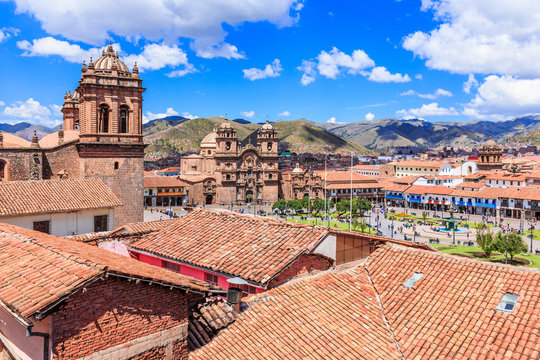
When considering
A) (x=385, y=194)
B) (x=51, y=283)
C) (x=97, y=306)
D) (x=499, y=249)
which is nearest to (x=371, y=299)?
(x=97, y=306)

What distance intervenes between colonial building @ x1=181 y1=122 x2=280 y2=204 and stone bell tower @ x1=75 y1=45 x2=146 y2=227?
1748 inches

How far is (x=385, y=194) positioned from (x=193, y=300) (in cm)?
7295

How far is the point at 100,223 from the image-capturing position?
1917 centimetres

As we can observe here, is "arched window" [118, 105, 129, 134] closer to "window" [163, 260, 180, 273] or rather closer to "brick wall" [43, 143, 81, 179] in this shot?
"brick wall" [43, 143, 81, 179]

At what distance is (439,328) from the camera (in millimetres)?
7738

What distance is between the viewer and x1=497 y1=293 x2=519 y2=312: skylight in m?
7.75

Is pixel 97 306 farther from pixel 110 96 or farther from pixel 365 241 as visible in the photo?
pixel 110 96

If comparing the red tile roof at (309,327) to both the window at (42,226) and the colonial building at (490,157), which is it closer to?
the window at (42,226)

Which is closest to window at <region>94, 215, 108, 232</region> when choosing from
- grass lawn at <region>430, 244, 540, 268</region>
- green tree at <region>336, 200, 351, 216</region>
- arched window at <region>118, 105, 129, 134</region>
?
arched window at <region>118, 105, 129, 134</region>

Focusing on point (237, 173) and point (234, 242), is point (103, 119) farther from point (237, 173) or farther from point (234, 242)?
point (237, 173)

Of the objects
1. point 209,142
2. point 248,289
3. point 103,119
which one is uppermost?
point 209,142

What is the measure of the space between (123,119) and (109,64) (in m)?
3.40

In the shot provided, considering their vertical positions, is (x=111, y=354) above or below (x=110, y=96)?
below

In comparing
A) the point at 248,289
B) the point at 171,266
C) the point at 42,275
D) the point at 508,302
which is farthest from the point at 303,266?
the point at 42,275
